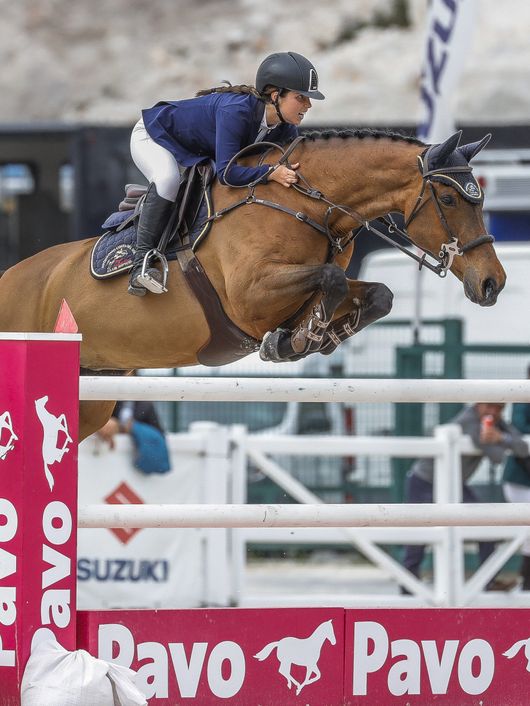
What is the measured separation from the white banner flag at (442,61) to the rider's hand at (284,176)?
491cm

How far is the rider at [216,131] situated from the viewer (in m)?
5.03

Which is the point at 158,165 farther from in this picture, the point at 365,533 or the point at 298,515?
the point at 365,533

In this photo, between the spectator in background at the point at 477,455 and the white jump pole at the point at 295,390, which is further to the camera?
the spectator in background at the point at 477,455

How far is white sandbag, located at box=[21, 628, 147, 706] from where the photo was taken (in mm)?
3865

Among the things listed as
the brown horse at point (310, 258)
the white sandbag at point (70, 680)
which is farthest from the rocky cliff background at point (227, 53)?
the white sandbag at point (70, 680)

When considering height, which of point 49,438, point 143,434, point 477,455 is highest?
point 49,438

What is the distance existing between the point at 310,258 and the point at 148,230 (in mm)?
678

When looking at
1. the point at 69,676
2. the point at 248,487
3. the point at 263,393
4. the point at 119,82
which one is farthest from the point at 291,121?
the point at 119,82

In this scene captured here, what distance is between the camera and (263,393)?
447 cm

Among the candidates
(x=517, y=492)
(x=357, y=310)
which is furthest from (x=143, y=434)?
(x=357, y=310)

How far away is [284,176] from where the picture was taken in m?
5.09

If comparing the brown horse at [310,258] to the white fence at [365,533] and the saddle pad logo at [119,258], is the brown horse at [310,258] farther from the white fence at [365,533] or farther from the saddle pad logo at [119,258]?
the white fence at [365,533]

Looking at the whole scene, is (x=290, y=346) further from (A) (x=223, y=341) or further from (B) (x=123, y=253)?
(B) (x=123, y=253)

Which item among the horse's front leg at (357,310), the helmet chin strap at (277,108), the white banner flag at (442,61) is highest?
the white banner flag at (442,61)
